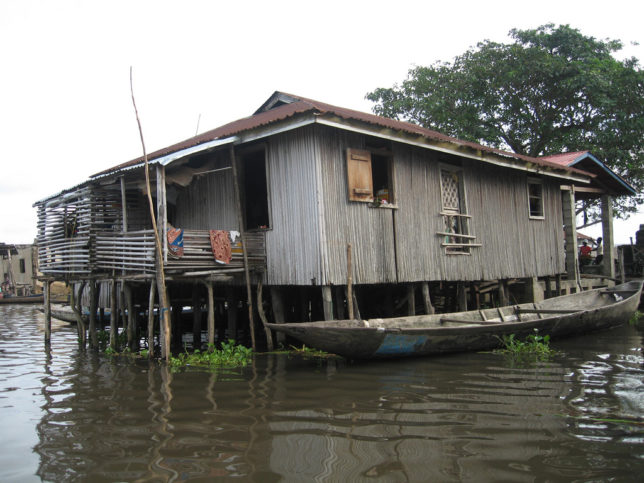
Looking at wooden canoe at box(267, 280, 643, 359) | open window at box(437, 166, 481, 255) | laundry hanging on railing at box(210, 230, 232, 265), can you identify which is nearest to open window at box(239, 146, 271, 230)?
laundry hanging on railing at box(210, 230, 232, 265)

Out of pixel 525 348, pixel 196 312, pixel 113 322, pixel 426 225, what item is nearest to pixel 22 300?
pixel 196 312

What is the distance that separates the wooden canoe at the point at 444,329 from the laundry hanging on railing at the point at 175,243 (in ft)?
7.91

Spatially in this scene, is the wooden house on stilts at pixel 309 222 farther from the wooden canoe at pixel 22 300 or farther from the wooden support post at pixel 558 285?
the wooden canoe at pixel 22 300

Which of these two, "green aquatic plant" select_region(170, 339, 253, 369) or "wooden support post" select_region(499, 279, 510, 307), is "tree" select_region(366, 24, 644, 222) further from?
"green aquatic plant" select_region(170, 339, 253, 369)

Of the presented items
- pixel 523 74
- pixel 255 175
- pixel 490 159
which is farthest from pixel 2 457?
pixel 523 74

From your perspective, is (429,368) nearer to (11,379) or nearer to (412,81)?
(11,379)

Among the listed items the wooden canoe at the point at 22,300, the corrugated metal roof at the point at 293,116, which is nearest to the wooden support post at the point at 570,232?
the corrugated metal roof at the point at 293,116

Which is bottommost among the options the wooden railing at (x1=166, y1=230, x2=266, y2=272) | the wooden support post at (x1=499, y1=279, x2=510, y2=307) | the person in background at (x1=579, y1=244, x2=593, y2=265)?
the wooden support post at (x1=499, y1=279, x2=510, y2=307)

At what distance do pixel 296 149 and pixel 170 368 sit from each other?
13.7ft

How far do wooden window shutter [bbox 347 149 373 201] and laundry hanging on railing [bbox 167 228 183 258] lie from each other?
9.74 feet

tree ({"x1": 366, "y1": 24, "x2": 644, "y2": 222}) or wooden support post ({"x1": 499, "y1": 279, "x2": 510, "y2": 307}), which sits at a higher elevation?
tree ({"x1": 366, "y1": 24, "x2": 644, "y2": 222})

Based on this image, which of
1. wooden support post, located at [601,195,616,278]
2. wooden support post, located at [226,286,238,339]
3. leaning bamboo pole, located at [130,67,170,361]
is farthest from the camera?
wooden support post, located at [601,195,616,278]

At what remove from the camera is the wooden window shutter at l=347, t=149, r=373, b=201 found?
9.41 metres

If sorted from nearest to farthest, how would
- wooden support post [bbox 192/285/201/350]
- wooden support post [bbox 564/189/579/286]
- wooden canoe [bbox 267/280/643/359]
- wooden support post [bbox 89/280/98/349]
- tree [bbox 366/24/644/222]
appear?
1. wooden canoe [bbox 267/280/643/359]
2. wooden support post [bbox 89/280/98/349]
3. wooden support post [bbox 192/285/201/350]
4. wooden support post [bbox 564/189/579/286]
5. tree [bbox 366/24/644/222]
